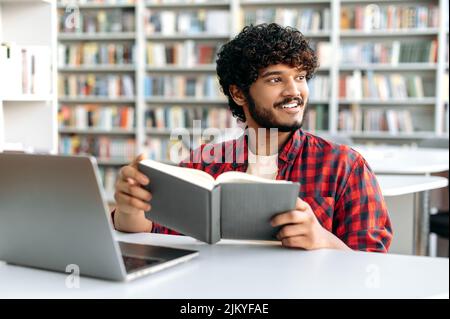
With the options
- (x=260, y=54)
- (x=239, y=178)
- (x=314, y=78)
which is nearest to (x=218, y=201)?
(x=239, y=178)

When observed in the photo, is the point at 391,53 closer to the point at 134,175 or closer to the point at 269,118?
the point at 269,118

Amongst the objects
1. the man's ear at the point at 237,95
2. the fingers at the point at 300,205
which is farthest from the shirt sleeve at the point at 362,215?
the man's ear at the point at 237,95

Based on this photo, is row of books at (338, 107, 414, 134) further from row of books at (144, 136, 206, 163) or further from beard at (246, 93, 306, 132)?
beard at (246, 93, 306, 132)

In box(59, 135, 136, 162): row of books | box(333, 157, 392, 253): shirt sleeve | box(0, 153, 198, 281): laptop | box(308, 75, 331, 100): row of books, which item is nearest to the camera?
box(0, 153, 198, 281): laptop

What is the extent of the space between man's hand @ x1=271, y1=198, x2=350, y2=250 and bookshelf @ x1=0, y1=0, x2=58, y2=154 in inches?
75.2

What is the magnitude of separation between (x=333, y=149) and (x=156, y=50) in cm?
430

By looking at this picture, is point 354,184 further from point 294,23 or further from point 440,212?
point 294,23

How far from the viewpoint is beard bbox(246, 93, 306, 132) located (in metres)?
1.50

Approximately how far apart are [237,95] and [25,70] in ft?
4.64

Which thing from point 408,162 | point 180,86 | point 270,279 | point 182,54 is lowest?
point 408,162

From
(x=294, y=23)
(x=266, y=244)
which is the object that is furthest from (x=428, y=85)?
(x=266, y=244)

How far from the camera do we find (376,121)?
208 inches

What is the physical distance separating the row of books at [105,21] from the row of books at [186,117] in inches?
32.9

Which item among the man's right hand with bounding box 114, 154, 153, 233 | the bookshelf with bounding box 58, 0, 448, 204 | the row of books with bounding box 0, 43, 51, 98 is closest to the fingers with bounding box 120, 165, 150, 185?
the man's right hand with bounding box 114, 154, 153, 233
